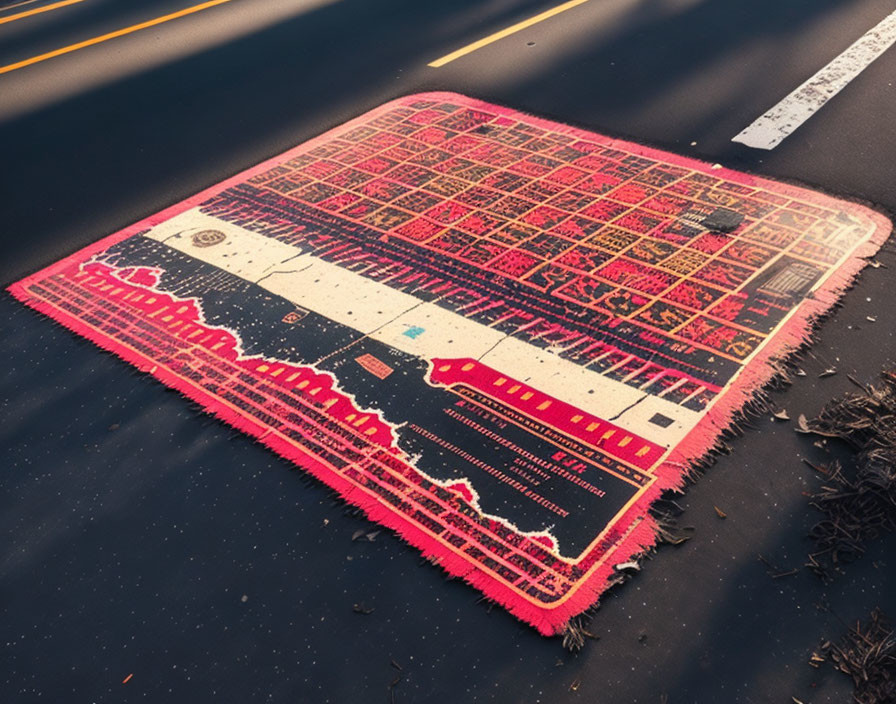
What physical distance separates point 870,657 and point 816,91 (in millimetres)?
4680

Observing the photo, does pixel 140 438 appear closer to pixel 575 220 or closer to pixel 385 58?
pixel 575 220

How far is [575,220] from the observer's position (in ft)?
15.9

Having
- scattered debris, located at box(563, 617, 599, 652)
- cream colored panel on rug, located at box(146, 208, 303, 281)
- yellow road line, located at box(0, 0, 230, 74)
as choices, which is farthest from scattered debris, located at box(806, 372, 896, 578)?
yellow road line, located at box(0, 0, 230, 74)

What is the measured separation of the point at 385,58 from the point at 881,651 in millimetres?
6210

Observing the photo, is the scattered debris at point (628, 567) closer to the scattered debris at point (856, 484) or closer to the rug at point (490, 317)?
the rug at point (490, 317)

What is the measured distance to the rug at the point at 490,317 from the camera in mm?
3176

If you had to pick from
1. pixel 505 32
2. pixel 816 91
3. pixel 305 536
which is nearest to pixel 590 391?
pixel 305 536

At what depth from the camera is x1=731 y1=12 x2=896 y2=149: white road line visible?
5.52 metres

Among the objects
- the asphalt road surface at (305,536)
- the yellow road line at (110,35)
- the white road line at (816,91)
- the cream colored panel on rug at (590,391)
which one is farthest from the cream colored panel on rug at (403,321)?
the yellow road line at (110,35)

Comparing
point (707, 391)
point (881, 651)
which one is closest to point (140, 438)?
point (707, 391)

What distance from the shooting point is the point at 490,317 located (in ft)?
13.5

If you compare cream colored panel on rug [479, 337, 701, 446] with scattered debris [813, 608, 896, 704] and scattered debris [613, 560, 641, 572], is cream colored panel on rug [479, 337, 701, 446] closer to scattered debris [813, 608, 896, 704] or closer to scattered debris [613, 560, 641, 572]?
scattered debris [613, 560, 641, 572]

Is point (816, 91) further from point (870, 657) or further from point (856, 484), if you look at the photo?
point (870, 657)

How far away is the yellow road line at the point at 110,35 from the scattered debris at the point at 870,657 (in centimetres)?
831
